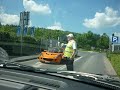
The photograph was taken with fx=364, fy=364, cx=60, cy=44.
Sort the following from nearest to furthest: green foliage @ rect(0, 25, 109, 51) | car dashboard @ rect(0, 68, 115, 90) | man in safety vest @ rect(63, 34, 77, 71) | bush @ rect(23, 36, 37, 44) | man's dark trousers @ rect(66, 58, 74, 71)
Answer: car dashboard @ rect(0, 68, 115, 90), man's dark trousers @ rect(66, 58, 74, 71), man in safety vest @ rect(63, 34, 77, 71), green foliage @ rect(0, 25, 109, 51), bush @ rect(23, 36, 37, 44)

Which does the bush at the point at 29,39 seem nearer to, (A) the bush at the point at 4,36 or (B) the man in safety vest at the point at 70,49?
(A) the bush at the point at 4,36

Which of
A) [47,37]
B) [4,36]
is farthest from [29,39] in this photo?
[47,37]

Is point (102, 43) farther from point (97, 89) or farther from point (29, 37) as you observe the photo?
point (97, 89)

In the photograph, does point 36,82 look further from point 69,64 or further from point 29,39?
point 29,39

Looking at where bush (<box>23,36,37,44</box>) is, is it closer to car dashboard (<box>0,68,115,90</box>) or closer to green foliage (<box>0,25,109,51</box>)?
green foliage (<box>0,25,109,51</box>)

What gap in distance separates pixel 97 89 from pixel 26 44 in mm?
36691

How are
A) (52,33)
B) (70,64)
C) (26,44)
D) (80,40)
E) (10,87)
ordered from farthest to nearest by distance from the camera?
(80,40)
(52,33)
(26,44)
(70,64)
(10,87)

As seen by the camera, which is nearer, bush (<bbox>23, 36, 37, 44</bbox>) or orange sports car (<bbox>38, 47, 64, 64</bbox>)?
orange sports car (<bbox>38, 47, 64, 64</bbox>)

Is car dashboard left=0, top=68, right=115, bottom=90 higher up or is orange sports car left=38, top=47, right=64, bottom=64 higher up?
car dashboard left=0, top=68, right=115, bottom=90

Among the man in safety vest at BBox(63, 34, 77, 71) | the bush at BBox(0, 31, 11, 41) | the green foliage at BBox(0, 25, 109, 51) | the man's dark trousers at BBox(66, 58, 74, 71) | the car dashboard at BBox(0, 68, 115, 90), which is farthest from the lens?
the green foliage at BBox(0, 25, 109, 51)

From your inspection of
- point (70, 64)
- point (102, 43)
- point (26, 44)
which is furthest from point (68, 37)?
point (102, 43)

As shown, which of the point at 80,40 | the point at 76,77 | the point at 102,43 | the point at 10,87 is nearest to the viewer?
the point at 10,87

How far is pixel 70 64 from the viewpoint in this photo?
43.2ft

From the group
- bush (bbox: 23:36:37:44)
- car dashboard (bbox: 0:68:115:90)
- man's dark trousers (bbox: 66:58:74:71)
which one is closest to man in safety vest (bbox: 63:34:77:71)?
man's dark trousers (bbox: 66:58:74:71)
